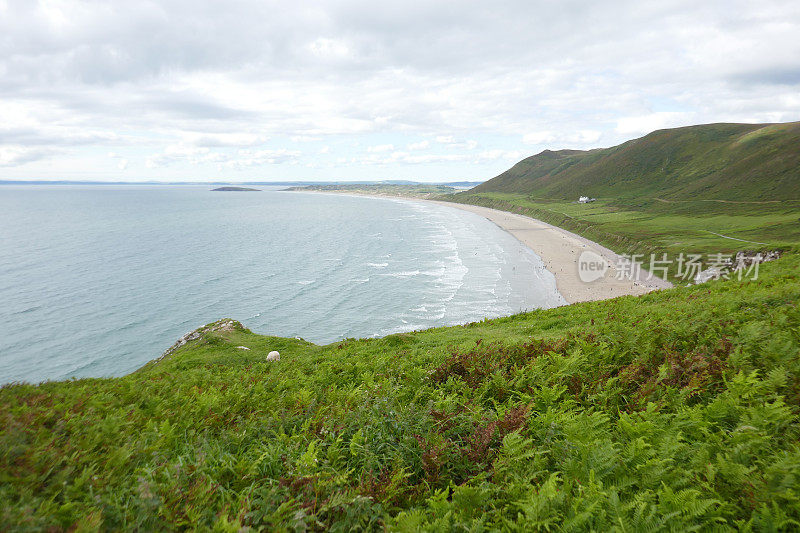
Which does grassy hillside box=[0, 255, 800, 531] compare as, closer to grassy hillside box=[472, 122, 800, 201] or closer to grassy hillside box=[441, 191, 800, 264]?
grassy hillside box=[441, 191, 800, 264]

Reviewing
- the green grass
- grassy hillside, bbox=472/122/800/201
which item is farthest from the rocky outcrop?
grassy hillside, bbox=472/122/800/201

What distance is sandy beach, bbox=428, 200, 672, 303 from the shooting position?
201 ft

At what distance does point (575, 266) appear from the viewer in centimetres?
7969

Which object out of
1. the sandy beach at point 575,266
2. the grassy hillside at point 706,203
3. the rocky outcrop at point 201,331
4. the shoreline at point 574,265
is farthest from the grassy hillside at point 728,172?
the rocky outcrop at point 201,331

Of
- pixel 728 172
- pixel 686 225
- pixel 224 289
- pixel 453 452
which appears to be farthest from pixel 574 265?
pixel 728 172

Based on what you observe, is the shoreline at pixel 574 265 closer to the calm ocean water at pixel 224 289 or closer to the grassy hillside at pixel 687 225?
the calm ocean water at pixel 224 289

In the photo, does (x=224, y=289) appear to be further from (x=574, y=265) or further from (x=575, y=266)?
(x=574, y=265)

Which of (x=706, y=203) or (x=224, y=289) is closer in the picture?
(x=224, y=289)

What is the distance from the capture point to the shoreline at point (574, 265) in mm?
60906

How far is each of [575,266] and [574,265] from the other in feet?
2.60

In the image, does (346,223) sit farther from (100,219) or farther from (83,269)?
(100,219)

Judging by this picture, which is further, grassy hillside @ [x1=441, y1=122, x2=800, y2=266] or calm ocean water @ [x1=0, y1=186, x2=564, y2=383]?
grassy hillside @ [x1=441, y1=122, x2=800, y2=266]

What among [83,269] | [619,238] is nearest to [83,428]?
[83,269]

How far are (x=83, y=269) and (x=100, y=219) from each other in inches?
4540
